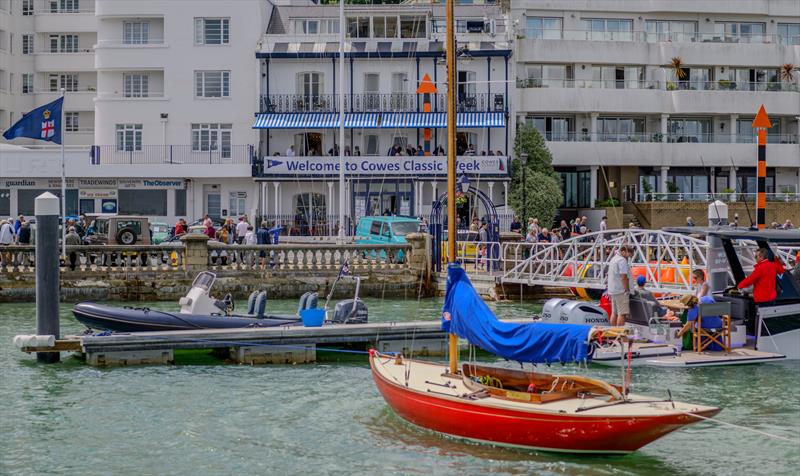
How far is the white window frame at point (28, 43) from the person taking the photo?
237 ft

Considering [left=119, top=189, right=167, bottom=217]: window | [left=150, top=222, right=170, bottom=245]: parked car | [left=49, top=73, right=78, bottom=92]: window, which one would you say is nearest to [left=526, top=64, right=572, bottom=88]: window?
[left=119, top=189, right=167, bottom=217]: window

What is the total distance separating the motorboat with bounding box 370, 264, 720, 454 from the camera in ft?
51.8

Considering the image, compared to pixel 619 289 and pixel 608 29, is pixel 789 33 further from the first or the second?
pixel 619 289

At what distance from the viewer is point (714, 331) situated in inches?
953

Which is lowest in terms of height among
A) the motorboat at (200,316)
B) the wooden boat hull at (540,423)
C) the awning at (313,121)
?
the wooden boat hull at (540,423)

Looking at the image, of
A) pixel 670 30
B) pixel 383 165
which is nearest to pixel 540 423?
pixel 383 165

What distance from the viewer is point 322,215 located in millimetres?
55594

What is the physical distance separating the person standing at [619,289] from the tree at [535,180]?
29.6m

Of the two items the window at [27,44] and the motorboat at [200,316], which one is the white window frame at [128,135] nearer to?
the window at [27,44]

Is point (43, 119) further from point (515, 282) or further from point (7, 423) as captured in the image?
point (7, 423)

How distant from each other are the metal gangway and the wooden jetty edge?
22.6 ft

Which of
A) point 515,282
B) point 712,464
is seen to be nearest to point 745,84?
point 515,282

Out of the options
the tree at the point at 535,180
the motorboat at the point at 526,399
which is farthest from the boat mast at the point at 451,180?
the tree at the point at 535,180

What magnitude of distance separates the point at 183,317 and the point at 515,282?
46.0ft
